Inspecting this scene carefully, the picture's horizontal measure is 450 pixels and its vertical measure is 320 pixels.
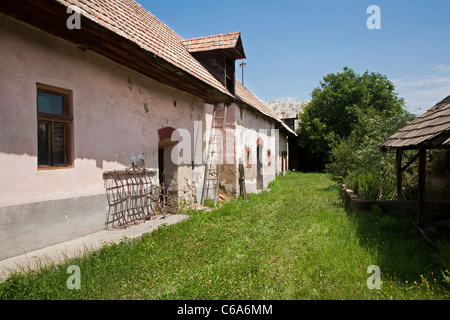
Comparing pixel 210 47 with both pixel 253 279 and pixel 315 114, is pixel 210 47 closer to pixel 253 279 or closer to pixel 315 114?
pixel 253 279

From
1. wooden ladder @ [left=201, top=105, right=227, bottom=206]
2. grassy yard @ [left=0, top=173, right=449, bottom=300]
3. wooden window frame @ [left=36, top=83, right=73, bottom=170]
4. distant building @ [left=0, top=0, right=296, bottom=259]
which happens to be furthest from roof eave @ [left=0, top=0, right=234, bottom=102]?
grassy yard @ [left=0, top=173, right=449, bottom=300]

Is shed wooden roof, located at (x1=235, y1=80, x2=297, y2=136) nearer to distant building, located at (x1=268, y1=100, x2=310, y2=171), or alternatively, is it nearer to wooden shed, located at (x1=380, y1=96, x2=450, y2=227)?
distant building, located at (x1=268, y1=100, x2=310, y2=171)

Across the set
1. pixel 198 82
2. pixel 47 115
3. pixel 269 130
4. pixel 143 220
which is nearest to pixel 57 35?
pixel 47 115

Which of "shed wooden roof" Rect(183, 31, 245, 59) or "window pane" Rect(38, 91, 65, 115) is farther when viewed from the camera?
"shed wooden roof" Rect(183, 31, 245, 59)

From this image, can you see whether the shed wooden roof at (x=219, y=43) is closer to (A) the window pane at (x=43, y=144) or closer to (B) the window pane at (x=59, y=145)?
(B) the window pane at (x=59, y=145)

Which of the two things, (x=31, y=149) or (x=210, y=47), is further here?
(x=210, y=47)

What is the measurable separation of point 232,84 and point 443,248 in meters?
7.50

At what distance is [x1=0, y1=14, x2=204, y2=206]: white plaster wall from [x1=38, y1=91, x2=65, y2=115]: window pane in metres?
0.20

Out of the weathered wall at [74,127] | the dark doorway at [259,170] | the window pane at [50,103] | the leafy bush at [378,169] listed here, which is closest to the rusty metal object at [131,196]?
the weathered wall at [74,127]

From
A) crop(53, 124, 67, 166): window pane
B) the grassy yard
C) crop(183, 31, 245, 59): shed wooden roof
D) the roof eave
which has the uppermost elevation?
crop(183, 31, 245, 59): shed wooden roof

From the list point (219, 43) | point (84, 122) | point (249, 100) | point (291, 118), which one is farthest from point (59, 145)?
point (291, 118)

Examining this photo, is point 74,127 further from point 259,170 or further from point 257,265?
point 259,170

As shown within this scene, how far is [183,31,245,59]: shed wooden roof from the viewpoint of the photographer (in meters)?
8.95

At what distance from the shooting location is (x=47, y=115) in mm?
4395
